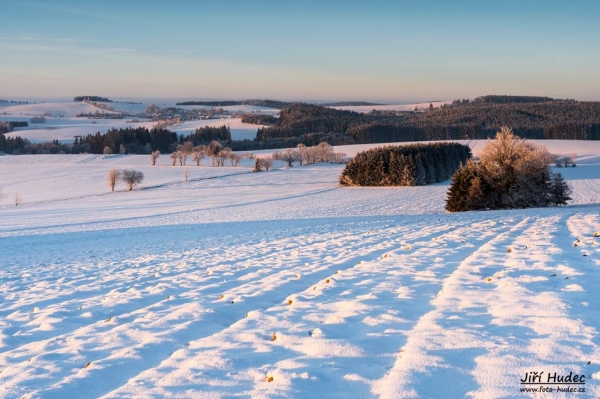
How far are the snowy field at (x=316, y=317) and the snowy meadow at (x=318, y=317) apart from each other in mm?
34

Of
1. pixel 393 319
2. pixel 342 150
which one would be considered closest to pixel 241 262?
pixel 393 319

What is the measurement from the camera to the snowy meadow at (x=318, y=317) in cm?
632

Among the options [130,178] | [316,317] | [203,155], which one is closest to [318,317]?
[316,317]

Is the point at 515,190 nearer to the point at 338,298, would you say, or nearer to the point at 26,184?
the point at 338,298

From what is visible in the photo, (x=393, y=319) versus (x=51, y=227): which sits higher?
(x=393, y=319)

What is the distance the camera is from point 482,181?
4150 cm

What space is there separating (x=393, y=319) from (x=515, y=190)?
35.9 metres

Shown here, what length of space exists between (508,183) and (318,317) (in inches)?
1414

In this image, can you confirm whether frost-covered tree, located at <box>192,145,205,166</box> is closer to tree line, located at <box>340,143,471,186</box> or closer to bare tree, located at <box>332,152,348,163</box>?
bare tree, located at <box>332,152,348,163</box>

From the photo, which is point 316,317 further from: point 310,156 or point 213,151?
point 213,151

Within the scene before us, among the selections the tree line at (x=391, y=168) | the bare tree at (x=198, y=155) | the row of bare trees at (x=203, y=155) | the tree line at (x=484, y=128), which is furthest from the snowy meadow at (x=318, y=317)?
the tree line at (x=484, y=128)

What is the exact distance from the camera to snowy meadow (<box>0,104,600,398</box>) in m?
6.32

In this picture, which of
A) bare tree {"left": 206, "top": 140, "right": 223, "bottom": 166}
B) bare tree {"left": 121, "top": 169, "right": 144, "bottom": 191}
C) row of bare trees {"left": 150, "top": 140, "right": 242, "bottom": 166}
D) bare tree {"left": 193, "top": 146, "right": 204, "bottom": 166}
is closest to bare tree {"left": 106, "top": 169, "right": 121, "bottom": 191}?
bare tree {"left": 121, "top": 169, "right": 144, "bottom": 191}

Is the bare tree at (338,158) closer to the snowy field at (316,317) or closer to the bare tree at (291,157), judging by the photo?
the bare tree at (291,157)
